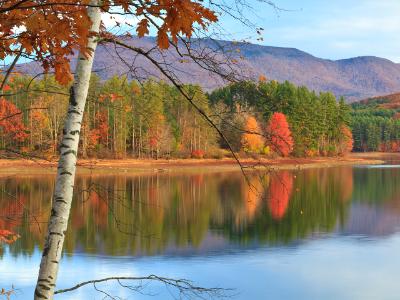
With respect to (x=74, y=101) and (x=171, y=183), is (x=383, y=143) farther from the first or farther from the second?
(x=74, y=101)

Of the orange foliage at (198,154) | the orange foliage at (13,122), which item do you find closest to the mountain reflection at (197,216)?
the orange foliage at (13,122)

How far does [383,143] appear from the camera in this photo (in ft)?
417

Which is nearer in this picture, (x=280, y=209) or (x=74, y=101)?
(x=74, y=101)

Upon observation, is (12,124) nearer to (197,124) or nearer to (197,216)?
(197,124)

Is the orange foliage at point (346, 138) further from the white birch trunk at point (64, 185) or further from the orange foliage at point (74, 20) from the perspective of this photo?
the orange foliage at point (74, 20)

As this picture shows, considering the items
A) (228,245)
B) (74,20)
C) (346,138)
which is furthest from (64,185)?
(346,138)

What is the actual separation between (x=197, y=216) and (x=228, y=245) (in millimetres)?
6809

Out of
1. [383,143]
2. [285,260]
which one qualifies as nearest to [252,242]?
[285,260]

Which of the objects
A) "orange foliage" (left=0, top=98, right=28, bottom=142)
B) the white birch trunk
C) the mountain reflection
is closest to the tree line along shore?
"orange foliage" (left=0, top=98, right=28, bottom=142)

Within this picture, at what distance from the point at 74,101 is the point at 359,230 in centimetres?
2158

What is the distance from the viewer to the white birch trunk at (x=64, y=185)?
3.73m

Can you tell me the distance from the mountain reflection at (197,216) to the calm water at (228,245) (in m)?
0.05

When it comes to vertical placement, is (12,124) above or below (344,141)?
below

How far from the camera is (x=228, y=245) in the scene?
64.5 ft
